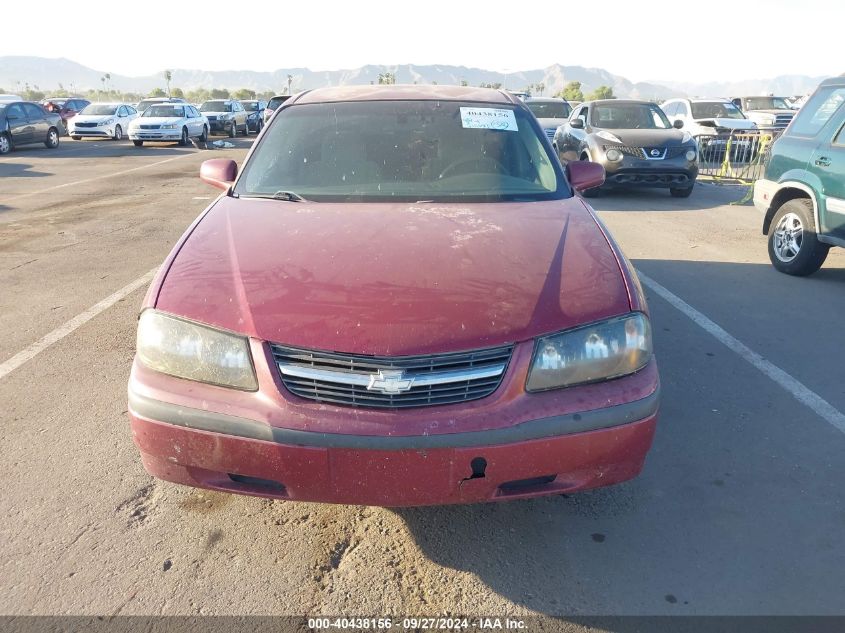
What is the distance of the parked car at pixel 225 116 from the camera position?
2792 centimetres

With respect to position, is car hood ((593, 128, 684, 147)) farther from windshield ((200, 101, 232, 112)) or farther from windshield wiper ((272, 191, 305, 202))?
windshield ((200, 101, 232, 112))

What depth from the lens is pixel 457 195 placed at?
3.27 meters

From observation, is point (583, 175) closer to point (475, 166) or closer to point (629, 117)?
point (475, 166)

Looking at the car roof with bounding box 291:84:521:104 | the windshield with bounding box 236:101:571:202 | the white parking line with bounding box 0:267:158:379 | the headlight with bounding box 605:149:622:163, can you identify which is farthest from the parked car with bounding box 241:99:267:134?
the windshield with bounding box 236:101:571:202

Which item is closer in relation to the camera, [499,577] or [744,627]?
[744,627]

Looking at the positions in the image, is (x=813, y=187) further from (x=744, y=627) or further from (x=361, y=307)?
(x=361, y=307)

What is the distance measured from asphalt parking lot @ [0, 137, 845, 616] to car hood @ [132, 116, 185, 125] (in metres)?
19.7

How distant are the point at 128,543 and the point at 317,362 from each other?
1.17 meters

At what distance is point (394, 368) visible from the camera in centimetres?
207

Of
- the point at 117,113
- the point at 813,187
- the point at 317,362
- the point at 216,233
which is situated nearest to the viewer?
the point at 317,362

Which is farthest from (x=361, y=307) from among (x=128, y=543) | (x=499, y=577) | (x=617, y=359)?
(x=128, y=543)

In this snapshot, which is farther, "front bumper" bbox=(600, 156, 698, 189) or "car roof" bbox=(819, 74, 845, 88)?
"front bumper" bbox=(600, 156, 698, 189)

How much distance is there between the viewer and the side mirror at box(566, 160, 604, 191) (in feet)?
12.4

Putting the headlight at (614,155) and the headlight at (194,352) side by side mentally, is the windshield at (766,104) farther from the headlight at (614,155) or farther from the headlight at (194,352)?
the headlight at (194,352)
